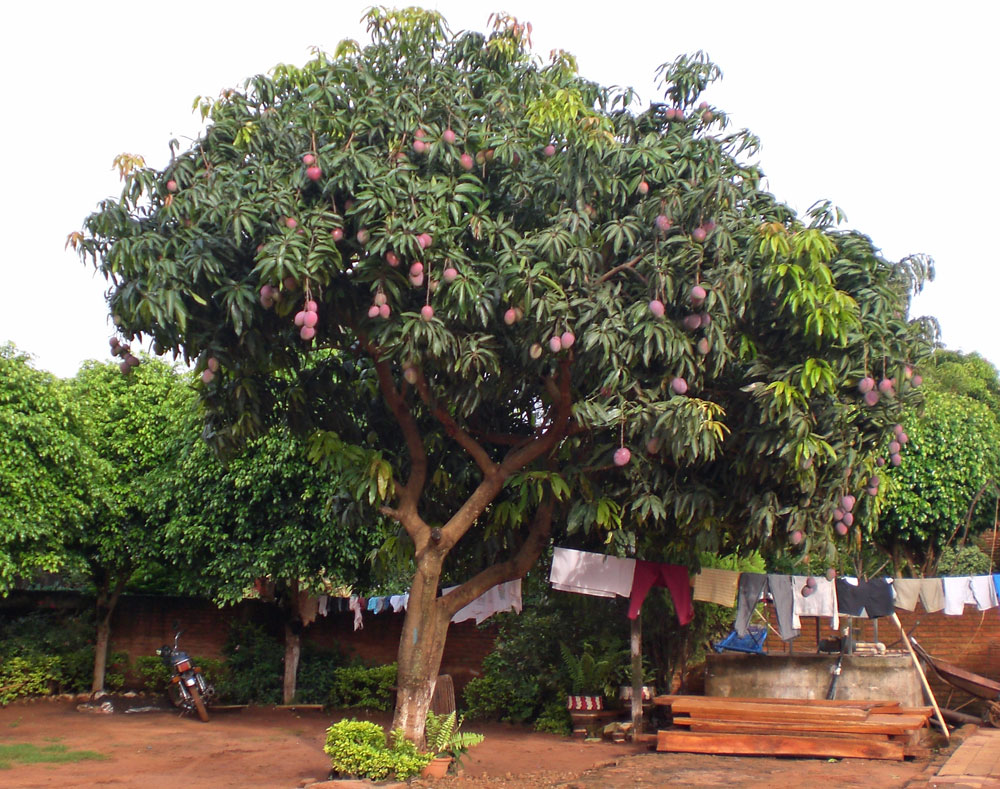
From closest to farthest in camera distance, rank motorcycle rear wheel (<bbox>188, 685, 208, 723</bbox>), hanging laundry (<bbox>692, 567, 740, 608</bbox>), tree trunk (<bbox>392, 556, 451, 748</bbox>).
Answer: tree trunk (<bbox>392, 556, 451, 748</bbox>) < hanging laundry (<bbox>692, 567, 740, 608</bbox>) < motorcycle rear wheel (<bbox>188, 685, 208, 723</bbox>)

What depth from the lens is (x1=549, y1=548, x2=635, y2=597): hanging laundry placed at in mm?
11445

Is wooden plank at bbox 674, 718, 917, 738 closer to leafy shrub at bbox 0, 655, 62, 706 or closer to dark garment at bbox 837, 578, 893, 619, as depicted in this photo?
dark garment at bbox 837, 578, 893, 619

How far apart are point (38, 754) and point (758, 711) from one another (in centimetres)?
843

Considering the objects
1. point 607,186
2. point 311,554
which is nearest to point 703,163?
point 607,186

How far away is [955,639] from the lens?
1502 cm

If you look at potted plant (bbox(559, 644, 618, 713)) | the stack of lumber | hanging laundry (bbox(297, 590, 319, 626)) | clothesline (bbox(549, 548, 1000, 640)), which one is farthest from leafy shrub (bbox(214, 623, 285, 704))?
the stack of lumber

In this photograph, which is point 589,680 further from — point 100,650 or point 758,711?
point 100,650

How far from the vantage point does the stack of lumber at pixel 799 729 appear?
35.3ft

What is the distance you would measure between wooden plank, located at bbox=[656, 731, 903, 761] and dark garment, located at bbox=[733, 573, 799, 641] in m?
1.79

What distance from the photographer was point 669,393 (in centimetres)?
802

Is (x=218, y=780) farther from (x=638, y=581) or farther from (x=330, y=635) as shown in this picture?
(x=330, y=635)

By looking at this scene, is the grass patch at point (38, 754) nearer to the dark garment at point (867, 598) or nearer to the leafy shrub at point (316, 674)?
the leafy shrub at point (316, 674)

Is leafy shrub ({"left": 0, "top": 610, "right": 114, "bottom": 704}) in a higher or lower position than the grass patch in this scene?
higher

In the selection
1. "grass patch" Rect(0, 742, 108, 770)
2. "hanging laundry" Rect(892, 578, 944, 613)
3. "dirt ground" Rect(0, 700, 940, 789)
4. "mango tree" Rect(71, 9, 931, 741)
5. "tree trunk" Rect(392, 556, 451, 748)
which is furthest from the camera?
"hanging laundry" Rect(892, 578, 944, 613)
